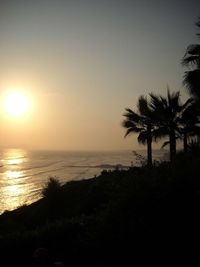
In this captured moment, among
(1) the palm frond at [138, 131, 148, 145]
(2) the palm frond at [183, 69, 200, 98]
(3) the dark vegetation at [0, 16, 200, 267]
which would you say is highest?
(2) the palm frond at [183, 69, 200, 98]

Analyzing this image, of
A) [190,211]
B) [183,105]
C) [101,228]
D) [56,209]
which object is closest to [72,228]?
[101,228]

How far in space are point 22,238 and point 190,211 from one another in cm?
554

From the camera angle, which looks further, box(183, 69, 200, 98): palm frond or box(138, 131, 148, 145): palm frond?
box(138, 131, 148, 145): palm frond

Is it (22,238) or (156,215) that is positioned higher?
(156,215)

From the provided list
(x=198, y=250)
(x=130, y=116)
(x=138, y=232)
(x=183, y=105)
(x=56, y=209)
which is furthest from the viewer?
(x=130, y=116)

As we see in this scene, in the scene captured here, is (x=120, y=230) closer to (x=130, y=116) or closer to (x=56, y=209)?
(x=56, y=209)

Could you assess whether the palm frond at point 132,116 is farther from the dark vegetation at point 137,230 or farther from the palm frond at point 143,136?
the dark vegetation at point 137,230

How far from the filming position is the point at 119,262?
748cm

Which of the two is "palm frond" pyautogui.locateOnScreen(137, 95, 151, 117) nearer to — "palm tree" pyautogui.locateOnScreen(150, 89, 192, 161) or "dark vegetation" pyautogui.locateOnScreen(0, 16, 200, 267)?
"palm tree" pyautogui.locateOnScreen(150, 89, 192, 161)

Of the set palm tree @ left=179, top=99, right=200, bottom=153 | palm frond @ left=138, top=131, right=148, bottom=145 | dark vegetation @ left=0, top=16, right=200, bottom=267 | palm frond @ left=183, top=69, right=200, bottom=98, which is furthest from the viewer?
palm frond @ left=138, top=131, right=148, bottom=145

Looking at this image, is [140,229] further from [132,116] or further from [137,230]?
[132,116]

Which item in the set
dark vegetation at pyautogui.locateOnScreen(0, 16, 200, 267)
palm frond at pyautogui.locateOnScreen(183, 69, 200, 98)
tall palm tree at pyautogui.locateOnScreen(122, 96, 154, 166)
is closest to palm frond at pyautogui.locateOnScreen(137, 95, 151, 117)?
tall palm tree at pyautogui.locateOnScreen(122, 96, 154, 166)

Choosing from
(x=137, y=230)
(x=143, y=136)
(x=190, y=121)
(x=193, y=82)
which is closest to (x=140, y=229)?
(x=137, y=230)

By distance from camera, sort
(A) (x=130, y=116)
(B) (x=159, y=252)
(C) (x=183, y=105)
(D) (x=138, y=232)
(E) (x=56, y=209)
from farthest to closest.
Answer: (A) (x=130, y=116), (C) (x=183, y=105), (E) (x=56, y=209), (D) (x=138, y=232), (B) (x=159, y=252)
